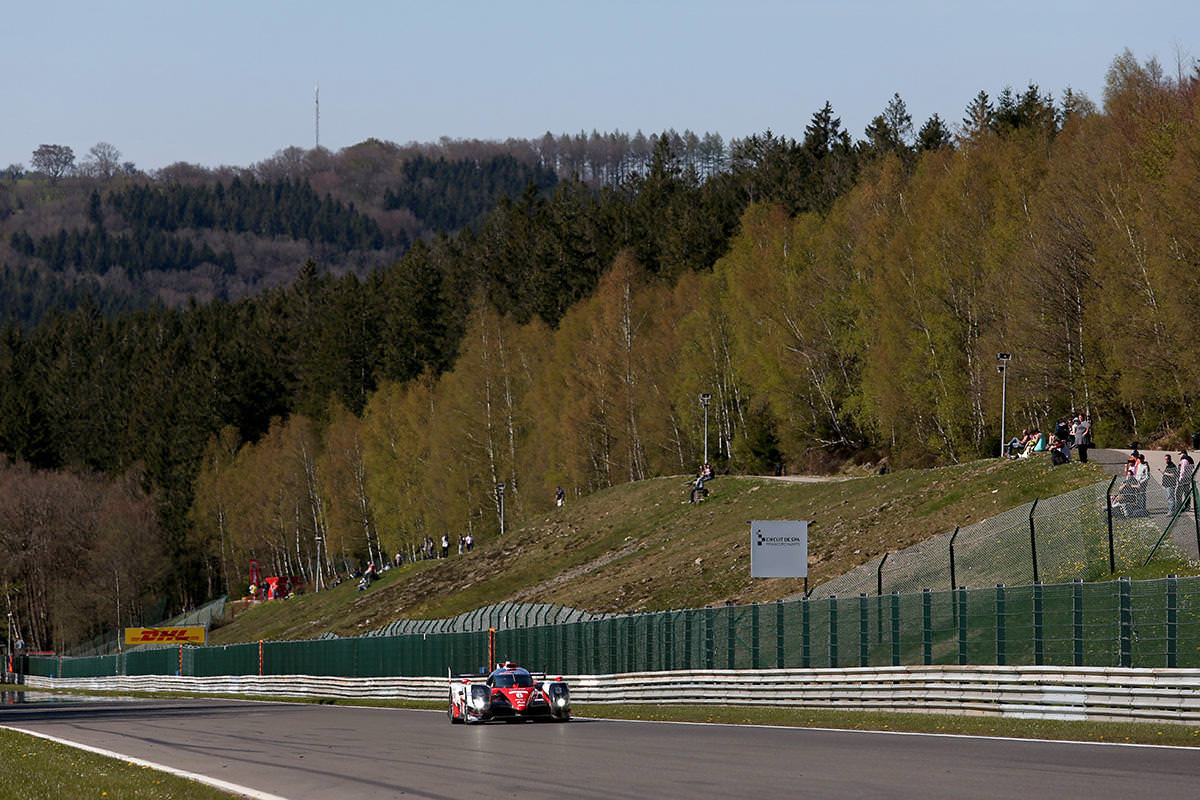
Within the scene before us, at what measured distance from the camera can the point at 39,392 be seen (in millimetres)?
181250

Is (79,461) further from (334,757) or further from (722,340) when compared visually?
(334,757)

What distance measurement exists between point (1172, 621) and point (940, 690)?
5273 mm

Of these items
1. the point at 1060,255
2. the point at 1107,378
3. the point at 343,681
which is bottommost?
the point at 343,681

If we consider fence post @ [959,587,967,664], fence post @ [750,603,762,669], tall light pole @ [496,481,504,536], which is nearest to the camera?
fence post @ [959,587,967,664]

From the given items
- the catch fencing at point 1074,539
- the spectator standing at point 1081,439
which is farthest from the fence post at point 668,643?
the spectator standing at point 1081,439

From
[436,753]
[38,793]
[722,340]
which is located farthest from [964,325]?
[38,793]

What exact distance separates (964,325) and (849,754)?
56276 mm

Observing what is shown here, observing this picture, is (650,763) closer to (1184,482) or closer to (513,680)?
(513,680)

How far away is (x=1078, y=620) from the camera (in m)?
24.0

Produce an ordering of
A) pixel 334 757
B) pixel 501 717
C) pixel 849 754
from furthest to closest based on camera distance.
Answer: pixel 501 717
pixel 334 757
pixel 849 754

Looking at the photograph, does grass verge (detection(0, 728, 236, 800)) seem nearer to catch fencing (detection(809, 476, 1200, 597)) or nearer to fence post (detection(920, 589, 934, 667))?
fence post (detection(920, 589, 934, 667))

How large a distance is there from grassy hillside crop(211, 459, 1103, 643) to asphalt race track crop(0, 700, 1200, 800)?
27115 millimetres

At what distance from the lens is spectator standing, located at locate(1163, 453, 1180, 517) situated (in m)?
33.6

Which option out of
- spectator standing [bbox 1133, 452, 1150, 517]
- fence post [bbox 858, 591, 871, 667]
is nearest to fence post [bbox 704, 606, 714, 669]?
fence post [bbox 858, 591, 871, 667]
